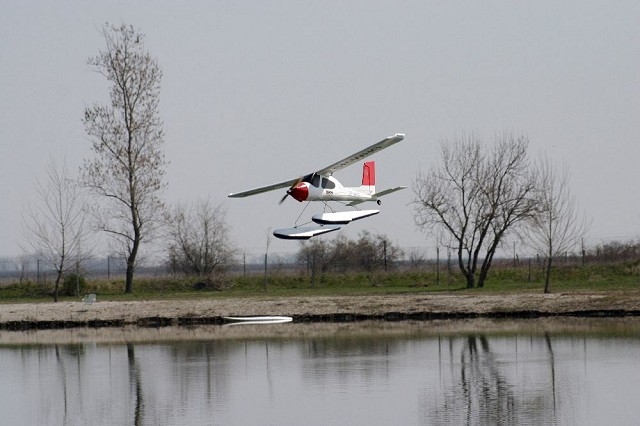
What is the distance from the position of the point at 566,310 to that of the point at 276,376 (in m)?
15.7

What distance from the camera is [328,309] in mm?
43375

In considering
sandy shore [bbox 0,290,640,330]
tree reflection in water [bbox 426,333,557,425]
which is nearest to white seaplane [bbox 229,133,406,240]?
tree reflection in water [bbox 426,333,557,425]

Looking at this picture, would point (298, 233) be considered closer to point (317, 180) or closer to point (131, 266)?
point (317, 180)

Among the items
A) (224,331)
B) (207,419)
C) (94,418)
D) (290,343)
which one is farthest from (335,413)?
(224,331)

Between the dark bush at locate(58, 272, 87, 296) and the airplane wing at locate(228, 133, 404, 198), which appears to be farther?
the dark bush at locate(58, 272, 87, 296)

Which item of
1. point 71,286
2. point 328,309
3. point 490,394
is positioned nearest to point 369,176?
point 490,394

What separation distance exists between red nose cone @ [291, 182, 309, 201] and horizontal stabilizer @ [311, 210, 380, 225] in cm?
79

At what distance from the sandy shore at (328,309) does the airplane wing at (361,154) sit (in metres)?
14.6

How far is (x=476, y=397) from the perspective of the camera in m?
25.3

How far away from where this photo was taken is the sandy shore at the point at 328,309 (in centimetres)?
4216

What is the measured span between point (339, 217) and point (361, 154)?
1688 mm

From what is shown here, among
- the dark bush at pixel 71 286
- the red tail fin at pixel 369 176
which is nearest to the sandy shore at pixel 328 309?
the dark bush at pixel 71 286

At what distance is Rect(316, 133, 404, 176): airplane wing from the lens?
26.9 m

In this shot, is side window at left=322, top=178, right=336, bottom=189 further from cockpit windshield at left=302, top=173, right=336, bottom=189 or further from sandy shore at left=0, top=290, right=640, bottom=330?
sandy shore at left=0, top=290, right=640, bottom=330
